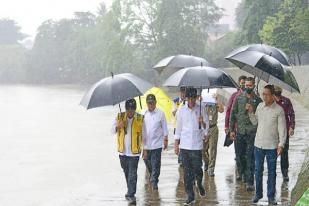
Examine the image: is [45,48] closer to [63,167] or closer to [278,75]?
[63,167]

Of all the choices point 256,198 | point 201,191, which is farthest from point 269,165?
point 201,191

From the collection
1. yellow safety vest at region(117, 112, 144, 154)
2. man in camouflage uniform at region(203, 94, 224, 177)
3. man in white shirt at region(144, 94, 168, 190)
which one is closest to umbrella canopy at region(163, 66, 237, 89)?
yellow safety vest at region(117, 112, 144, 154)

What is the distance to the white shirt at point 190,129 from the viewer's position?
657 centimetres

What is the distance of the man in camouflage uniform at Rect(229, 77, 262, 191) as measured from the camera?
275 inches

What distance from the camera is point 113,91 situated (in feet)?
21.6

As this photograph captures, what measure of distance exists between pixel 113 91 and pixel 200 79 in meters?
1.13

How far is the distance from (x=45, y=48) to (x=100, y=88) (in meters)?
89.0

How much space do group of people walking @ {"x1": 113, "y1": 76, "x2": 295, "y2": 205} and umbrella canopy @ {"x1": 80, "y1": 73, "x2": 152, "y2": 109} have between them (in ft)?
0.64

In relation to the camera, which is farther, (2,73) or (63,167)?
(2,73)

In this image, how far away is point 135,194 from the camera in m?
7.79

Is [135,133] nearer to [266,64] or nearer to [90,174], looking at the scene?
[266,64]

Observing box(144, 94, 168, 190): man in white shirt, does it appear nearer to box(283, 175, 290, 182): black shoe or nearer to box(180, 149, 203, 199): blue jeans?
box(180, 149, 203, 199): blue jeans

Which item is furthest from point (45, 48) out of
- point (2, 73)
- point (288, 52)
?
point (288, 52)

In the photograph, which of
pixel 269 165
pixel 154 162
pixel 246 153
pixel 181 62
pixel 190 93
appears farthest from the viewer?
pixel 181 62
